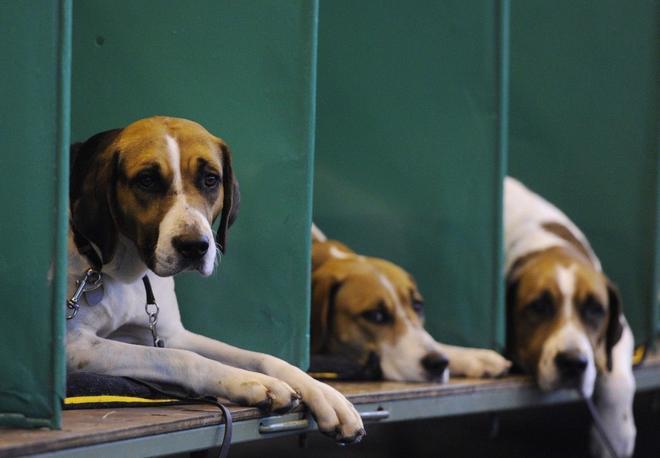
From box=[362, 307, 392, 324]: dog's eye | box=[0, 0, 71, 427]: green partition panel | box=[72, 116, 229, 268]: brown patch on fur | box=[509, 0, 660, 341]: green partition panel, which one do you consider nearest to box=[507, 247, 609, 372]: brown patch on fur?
box=[509, 0, 660, 341]: green partition panel

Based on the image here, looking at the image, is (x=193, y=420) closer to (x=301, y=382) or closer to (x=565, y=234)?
(x=301, y=382)

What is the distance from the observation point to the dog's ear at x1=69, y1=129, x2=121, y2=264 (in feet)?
7.70

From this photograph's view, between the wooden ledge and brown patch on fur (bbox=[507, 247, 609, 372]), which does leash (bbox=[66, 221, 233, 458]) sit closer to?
the wooden ledge

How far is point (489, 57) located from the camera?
3.41 m

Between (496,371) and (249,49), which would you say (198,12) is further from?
(496,371)

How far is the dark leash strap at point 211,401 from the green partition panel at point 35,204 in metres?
0.34

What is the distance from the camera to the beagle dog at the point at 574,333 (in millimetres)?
3422

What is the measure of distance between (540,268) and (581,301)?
19cm

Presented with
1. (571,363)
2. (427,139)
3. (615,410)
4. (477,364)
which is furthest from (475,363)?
(427,139)

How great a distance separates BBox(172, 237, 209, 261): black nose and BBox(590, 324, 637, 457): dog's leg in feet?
5.83

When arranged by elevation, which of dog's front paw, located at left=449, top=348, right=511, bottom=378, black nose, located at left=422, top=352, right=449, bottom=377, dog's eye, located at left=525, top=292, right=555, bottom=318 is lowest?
dog's front paw, located at left=449, top=348, right=511, bottom=378

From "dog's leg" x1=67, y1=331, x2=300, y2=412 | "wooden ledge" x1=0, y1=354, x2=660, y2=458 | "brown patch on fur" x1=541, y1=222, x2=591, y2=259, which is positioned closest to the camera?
"wooden ledge" x1=0, y1=354, x2=660, y2=458

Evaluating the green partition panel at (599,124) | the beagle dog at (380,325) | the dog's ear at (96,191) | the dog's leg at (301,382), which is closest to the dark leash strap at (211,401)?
the dog's leg at (301,382)

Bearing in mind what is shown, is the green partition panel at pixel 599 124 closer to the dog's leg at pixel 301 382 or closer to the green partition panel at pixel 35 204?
the dog's leg at pixel 301 382
